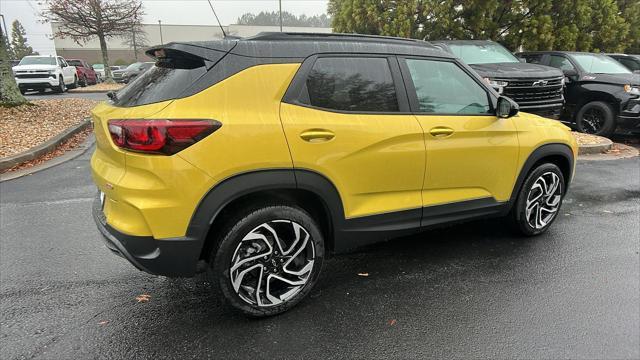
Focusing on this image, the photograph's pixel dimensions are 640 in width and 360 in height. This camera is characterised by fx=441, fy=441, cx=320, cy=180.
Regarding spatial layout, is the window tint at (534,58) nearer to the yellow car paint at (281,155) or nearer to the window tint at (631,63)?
the window tint at (631,63)

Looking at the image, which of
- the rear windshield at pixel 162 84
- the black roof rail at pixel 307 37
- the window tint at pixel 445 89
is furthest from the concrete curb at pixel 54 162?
the window tint at pixel 445 89

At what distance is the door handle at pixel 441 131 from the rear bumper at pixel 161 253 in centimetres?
182

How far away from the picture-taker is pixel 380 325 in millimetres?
2824

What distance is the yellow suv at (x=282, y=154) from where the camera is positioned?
8.09 feet

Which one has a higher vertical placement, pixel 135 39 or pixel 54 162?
pixel 135 39

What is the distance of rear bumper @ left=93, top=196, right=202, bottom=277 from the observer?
2496mm

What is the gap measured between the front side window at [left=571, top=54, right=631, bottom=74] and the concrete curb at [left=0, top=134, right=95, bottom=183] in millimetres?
10704

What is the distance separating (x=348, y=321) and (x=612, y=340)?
1615 millimetres

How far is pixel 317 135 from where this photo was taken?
108 inches

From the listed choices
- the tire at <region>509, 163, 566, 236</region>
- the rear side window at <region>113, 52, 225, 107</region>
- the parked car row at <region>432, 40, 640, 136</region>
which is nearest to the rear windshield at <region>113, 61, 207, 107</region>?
the rear side window at <region>113, 52, 225, 107</region>

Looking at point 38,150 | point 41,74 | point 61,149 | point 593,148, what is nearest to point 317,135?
point 38,150

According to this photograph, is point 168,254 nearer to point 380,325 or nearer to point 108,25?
point 380,325

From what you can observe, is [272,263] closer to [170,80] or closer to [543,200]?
[170,80]

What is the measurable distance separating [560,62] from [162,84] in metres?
10.4
